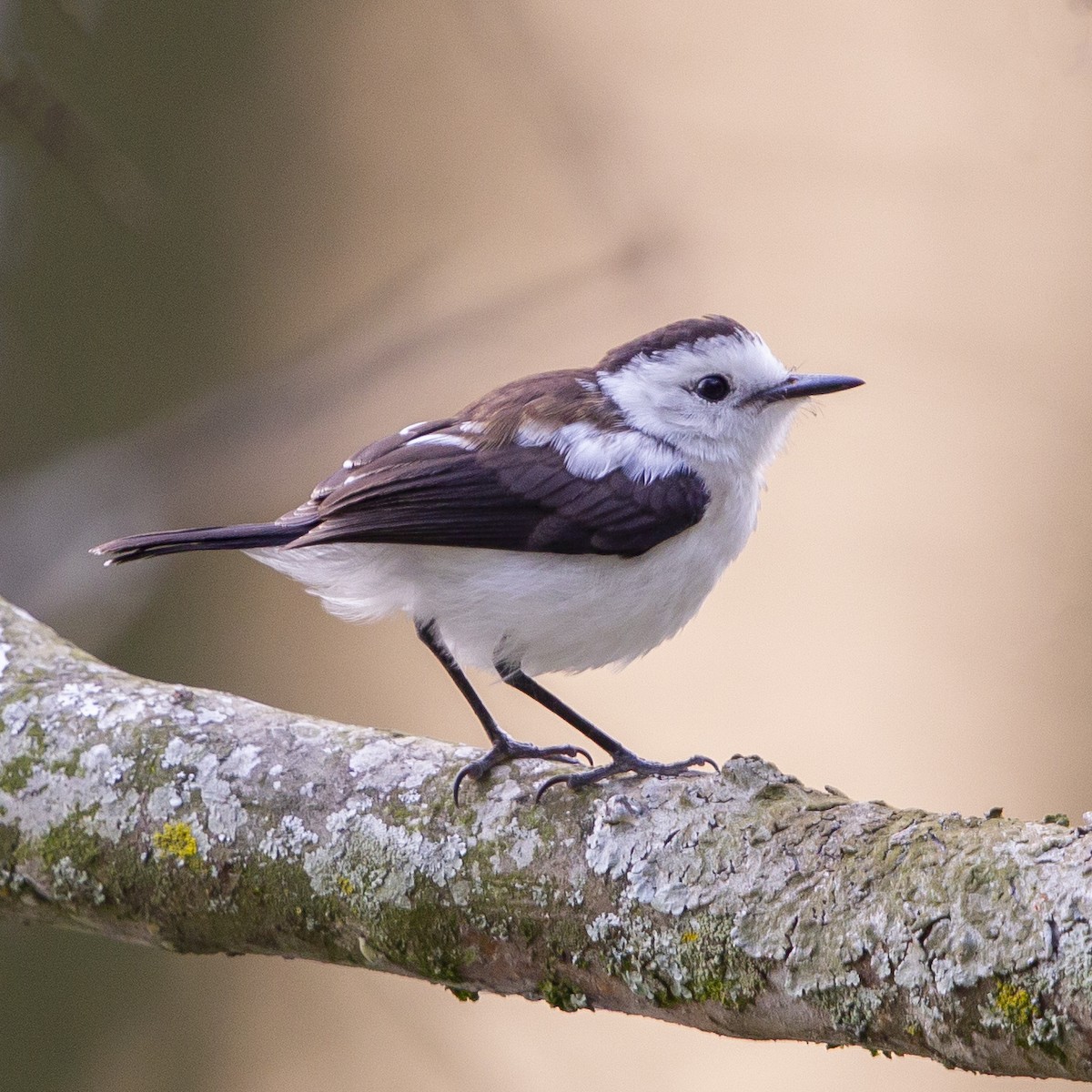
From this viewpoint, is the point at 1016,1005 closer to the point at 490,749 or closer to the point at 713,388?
the point at 490,749

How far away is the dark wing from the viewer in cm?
249

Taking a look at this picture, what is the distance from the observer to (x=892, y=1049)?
1599 mm

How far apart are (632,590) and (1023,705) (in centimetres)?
204

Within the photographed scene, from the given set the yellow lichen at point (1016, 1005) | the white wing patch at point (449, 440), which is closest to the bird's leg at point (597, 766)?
the white wing patch at point (449, 440)

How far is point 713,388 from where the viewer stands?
2.89 metres

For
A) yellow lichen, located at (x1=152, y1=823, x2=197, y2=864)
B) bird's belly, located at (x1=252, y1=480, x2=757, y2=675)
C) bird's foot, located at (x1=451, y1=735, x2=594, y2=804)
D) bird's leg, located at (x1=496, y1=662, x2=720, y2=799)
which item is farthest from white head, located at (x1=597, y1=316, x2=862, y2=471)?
yellow lichen, located at (x1=152, y1=823, x2=197, y2=864)

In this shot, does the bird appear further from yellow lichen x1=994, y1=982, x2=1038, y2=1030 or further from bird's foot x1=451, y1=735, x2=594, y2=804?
yellow lichen x1=994, y1=982, x2=1038, y2=1030

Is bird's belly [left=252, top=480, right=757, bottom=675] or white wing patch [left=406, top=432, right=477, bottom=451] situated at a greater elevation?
white wing patch [left=406, top=432, right=477, bottom=451]

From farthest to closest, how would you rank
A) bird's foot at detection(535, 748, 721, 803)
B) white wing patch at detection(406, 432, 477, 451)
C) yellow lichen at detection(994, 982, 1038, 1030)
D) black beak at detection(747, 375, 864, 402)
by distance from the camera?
black beak at detection(747, 375, 864, 402) → white wing patch at detection(406, 432, 477, 451) → bird's foot at detection(535, 748, 721, 803) → yellow lichen at detection(994, 982, 1038, 1030)

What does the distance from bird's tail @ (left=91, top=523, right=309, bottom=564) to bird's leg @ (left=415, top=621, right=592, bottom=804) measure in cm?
40

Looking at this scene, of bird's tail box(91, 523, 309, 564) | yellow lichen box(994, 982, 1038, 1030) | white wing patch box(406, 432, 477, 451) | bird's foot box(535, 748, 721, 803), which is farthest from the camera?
white wing patch box(406, 432, 477, 451)

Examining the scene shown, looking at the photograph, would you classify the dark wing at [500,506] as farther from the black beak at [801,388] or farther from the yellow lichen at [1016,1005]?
the yellow lichen at [1016,1005]

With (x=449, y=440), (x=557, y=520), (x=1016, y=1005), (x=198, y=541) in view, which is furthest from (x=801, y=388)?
(x=1016, y=1005)

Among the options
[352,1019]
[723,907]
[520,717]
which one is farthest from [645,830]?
[352,1019]
